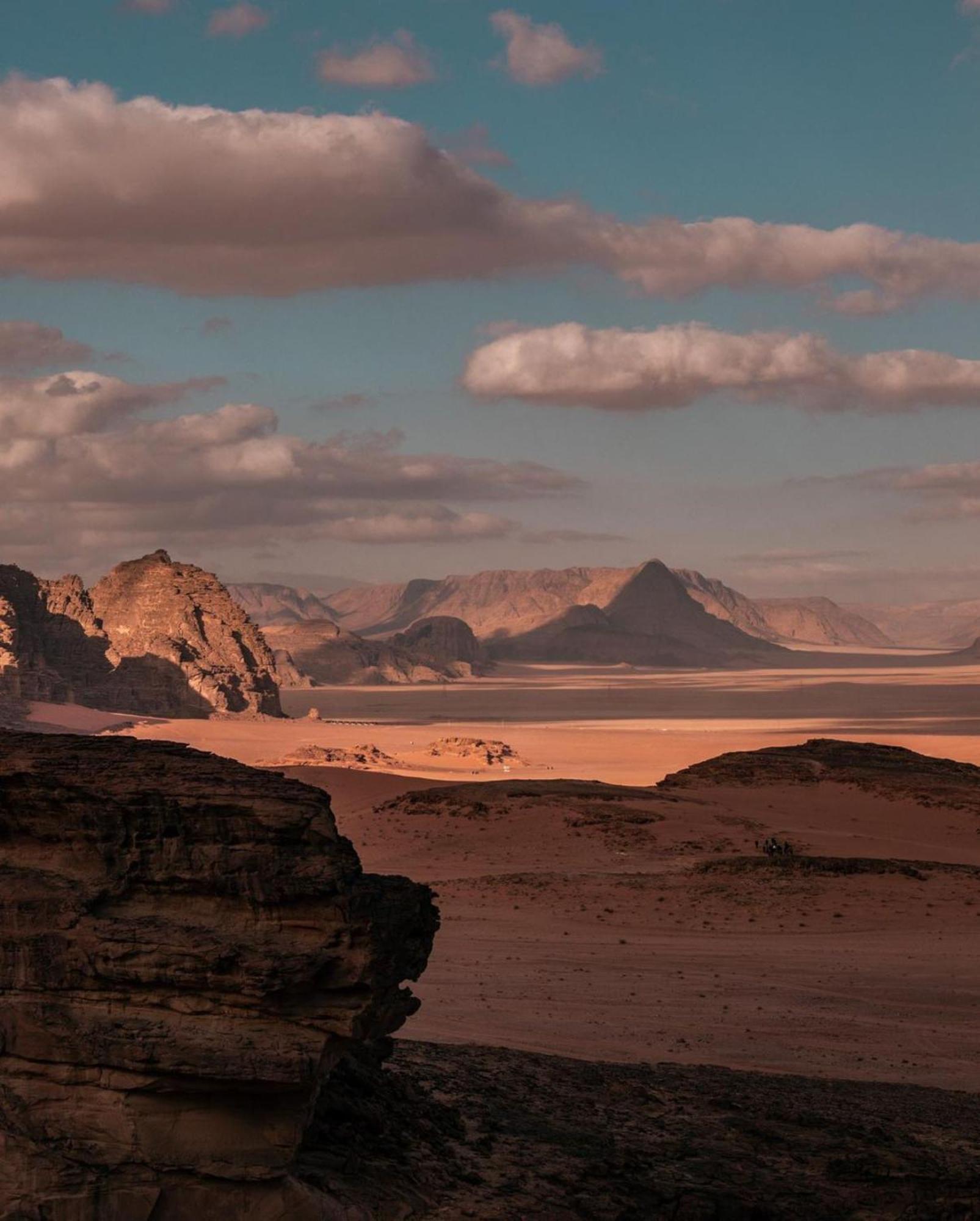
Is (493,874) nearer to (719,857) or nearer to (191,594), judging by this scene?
(719,857)

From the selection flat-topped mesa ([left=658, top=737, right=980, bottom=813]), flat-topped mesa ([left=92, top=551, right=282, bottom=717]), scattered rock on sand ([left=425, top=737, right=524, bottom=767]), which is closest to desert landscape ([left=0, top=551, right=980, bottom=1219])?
flat-topped mesa ([left=658, top=737, right=980, bottom=813])

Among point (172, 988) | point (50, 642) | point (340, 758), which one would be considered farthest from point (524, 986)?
point (50, 642)

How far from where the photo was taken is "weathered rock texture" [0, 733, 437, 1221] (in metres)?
7.28

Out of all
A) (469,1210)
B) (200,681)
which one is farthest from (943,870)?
(200,681)

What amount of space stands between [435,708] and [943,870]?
10019 centimetres

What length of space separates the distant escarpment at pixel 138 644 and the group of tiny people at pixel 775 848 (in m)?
61.9

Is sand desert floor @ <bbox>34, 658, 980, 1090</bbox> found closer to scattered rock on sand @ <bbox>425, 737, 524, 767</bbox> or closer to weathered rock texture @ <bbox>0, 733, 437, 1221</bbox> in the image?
weathered rock texture @ <bbox>0, 733, 437, 1221</bbox>

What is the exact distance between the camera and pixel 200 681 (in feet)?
301

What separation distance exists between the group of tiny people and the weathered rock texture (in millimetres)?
20010

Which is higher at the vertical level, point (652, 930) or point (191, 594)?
point (191, 594)

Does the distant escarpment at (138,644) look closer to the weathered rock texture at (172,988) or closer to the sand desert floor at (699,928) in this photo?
the sand desert floor at (699,928)

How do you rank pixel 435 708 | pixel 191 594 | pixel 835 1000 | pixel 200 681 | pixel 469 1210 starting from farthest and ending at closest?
pixel 435 708
pixel 191 594
pixel 200 681
pixel 835 1000
pixel 469 1210

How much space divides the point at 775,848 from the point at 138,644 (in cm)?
7831

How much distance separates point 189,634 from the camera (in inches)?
3873
